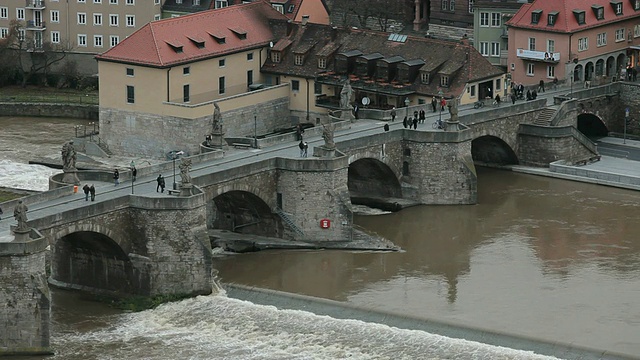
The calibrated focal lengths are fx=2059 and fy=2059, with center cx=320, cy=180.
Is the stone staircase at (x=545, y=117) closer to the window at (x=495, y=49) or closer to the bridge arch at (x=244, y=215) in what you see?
the window at (x=495, y=49)

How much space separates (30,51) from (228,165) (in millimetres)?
57363

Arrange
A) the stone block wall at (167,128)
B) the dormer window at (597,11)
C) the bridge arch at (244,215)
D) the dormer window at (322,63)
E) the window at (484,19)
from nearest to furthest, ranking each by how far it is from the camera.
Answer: the bridge arch at (244,215), the stone block wall at (167,128), the dormer window at (322,63), the dormer window at (597,11), the window at (484,19)

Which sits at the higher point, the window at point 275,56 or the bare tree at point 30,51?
the bare tree at point 30,51

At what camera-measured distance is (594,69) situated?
166125 millimetres

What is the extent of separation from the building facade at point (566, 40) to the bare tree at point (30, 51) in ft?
143

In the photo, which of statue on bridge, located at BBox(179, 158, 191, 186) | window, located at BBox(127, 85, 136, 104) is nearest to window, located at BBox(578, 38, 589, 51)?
window, located at BBox(127, 85, 136, 104)

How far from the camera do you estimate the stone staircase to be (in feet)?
511

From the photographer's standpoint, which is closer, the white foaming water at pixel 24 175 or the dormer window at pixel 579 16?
the white foaming water at pixel 24 175

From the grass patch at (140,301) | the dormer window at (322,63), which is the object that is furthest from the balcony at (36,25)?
the grass patch at (140,301)

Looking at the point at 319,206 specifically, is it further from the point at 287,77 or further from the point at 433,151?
the point at 287,77

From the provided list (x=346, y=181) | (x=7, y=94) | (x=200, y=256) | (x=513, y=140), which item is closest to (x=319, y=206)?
(x=346, y=181)

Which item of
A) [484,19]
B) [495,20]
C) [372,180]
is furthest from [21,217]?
[495,20]

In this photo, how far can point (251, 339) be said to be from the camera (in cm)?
11538

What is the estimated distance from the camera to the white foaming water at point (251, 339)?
369 ft
